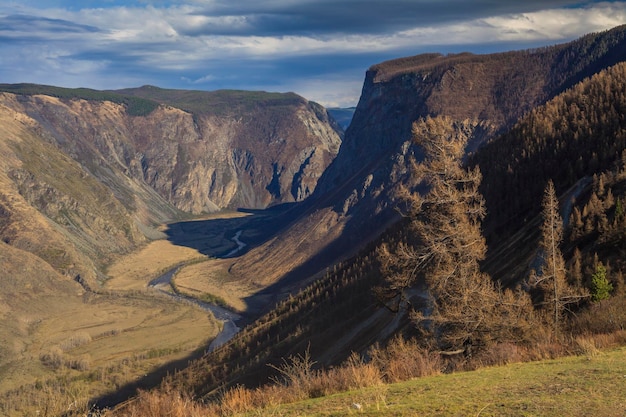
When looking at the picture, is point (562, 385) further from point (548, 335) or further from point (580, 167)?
point (580, 167)

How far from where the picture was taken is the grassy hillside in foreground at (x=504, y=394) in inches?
528

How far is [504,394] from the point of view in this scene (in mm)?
14914

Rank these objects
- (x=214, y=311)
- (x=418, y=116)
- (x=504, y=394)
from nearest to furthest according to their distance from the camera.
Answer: (x=504, y=394), (x=214, y=311), (x=418, y=116)

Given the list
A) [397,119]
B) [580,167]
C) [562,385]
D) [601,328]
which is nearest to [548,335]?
[601,328]

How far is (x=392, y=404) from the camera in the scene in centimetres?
1489

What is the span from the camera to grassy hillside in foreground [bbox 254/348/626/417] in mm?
13414

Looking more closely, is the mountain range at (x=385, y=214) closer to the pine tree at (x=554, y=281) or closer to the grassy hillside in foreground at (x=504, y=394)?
the pine tree at (x=554, y=281)

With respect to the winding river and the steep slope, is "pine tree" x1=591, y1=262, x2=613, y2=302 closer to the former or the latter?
the winding river

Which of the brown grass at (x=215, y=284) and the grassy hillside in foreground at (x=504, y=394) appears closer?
the grassy hillside in foreground at (x=504, y=394)

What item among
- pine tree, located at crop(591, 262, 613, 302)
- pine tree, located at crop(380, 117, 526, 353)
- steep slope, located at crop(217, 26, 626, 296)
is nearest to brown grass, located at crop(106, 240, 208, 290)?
steep slope, located at crop(217, 26, 626, 296)

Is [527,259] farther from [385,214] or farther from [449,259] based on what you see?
[385,214]

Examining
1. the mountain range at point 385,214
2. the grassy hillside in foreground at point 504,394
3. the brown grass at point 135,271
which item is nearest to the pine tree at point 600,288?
the mountain range at point 385,214

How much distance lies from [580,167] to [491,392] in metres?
46.8

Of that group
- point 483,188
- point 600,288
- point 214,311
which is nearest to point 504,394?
point 600,288
